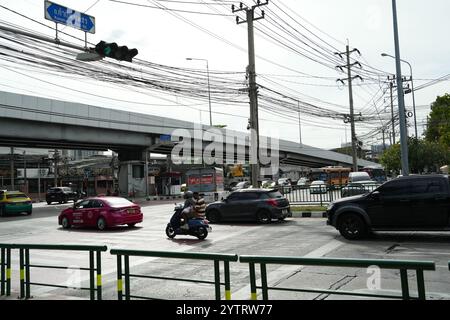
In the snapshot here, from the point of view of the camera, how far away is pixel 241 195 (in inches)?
709

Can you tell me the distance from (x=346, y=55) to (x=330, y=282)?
1343 inches

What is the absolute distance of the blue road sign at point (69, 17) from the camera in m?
12.0

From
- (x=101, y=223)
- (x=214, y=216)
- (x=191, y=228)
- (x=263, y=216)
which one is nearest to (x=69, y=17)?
(x=191, y=228)

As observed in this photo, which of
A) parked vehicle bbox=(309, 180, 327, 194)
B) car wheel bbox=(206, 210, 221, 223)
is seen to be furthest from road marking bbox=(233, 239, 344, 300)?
parked vehicle bbox=(309, 180, 327, 194)

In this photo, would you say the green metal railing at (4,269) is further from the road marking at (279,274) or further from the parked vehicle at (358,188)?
the parked vehicle at (358,188)

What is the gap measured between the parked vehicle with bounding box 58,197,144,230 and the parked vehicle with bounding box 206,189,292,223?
3.69 metres

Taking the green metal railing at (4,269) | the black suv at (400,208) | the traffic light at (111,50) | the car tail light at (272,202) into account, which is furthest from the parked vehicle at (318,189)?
the green metal railing at (4,269)

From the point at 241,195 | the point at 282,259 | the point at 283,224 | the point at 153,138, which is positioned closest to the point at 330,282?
the point at 282,259

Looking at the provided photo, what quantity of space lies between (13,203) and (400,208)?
23.2 metres

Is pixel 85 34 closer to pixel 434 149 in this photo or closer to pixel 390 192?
pixel 390 192

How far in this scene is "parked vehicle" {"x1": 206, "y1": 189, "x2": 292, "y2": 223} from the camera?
17219 mm

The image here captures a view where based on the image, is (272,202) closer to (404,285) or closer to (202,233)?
(202,233)

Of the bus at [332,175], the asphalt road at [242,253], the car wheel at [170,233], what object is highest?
the bus at [332,175]

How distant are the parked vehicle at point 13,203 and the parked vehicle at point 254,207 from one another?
14.8 m
